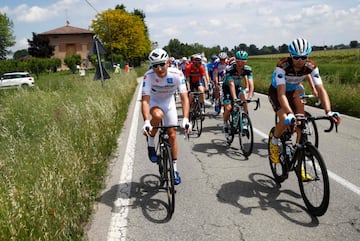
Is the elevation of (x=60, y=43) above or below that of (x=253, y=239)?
above

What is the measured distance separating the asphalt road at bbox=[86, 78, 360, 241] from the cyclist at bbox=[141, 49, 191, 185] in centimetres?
66

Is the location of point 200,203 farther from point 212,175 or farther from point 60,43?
point 60,43

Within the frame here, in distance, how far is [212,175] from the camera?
5.45m

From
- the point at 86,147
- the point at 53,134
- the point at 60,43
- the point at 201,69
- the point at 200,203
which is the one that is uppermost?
the point at 60,43

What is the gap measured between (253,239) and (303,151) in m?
1.30

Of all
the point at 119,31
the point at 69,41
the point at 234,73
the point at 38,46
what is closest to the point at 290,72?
the point at 234,73

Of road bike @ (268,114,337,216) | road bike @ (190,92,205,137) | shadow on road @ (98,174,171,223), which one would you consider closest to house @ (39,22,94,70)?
road bike @ (190,92,205,137)

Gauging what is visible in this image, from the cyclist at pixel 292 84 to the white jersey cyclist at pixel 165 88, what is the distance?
1382mm

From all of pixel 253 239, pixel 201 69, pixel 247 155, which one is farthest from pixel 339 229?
pixel 201 69

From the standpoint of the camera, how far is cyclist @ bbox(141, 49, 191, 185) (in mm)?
4492

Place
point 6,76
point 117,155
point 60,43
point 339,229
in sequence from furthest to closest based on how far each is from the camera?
point 60,43 < point 6,76 < point 117,155 < point 339,229

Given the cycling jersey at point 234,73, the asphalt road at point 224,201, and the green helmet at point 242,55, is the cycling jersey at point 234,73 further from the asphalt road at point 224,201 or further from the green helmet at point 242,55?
the asphalt road at point 224,201

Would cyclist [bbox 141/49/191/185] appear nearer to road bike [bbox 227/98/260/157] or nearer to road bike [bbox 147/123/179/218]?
road bike [bbox 147/123/179/218]

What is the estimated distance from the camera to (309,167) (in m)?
3.96
